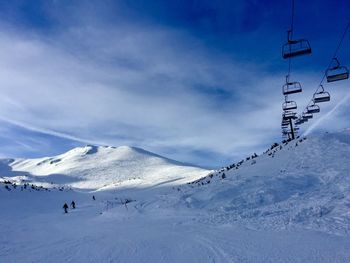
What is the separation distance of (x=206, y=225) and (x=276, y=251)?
16.3ft

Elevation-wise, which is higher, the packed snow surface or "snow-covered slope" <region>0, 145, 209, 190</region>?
"snow-covered slope" <region>0, 145, 209, 190</region>

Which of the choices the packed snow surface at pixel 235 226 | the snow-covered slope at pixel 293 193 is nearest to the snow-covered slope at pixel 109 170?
the snow-covered slope at pixel 293 193

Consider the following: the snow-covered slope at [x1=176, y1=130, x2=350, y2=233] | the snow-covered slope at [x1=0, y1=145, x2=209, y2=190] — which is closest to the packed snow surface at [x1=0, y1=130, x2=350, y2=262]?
the snow-covered slope at [x1=176, y1=130, x2=350, y2=233]

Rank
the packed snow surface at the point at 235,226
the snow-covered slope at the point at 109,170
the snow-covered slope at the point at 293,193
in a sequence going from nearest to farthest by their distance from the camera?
1. the packed snow surface at the point at 235,226
2. the snow-covered slope at the point at 293,193
3. the snow-covered slope at the point at 109,170

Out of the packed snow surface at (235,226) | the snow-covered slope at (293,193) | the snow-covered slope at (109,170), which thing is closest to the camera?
the packed snow surface at (235,226)

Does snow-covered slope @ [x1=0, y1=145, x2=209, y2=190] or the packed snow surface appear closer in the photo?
the packed snow surface

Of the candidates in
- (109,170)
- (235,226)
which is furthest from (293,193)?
(109,170)

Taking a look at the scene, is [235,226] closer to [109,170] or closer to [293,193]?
[293,193]

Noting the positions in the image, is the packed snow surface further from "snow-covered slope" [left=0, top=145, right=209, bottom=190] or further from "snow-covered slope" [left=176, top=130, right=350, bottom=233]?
"snow-covered slope" [left=0, top=145, right=209, bottom=190]

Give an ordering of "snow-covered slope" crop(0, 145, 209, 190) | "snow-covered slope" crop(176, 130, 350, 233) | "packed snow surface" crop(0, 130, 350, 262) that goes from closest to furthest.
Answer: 1. "packed snow surface" crop(0, 130, 350, 262)
2. "snow-covered slope" crop(176, 130, 350, 233)
3. "snow-covered slope" crop(0, 145, 209, 190)

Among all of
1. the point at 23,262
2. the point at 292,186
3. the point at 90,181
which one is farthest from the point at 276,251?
the point at 90,181

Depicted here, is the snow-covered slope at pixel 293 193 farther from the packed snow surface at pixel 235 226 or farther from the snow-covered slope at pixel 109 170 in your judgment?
the snow-covered slope at pixel 109 170

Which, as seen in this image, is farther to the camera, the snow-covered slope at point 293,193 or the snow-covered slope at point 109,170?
the snow-covered slope at point 109,170

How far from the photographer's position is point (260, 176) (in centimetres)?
2356
